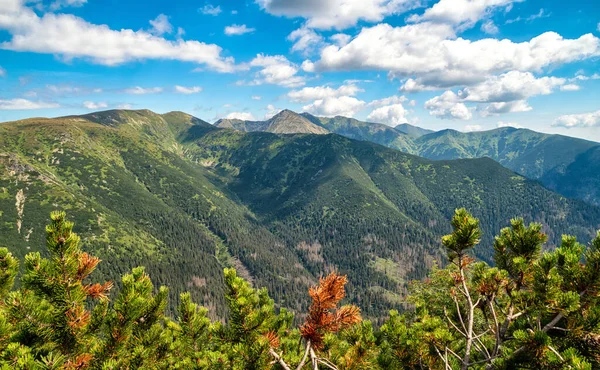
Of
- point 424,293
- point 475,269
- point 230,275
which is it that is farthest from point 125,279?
point 424,293

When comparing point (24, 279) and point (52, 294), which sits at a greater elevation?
point (24, 279)

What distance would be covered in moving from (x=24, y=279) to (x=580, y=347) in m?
10.2

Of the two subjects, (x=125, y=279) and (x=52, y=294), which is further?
(x=125, y=279)

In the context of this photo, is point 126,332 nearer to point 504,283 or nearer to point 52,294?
point 52,294

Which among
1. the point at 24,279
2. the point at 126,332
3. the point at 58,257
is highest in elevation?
the point at 58,257

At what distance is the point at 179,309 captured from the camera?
12.6m

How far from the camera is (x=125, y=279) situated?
6945 millimetres

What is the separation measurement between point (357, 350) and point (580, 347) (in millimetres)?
4624

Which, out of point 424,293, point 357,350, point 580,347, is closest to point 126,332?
point 357,350

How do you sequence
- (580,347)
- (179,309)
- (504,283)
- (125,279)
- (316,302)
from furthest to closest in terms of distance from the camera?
(179,309), (125,279), (504,283), (316,302), (580,347)

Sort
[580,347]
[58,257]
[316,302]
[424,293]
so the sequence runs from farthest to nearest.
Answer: [424,293] < [58,257] < [316,302] < [580,347]

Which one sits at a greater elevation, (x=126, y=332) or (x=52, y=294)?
(x=52, y=294)

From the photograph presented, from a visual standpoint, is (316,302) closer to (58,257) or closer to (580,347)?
(580,347)

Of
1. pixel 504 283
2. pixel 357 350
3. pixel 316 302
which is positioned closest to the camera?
pixel 316 302
